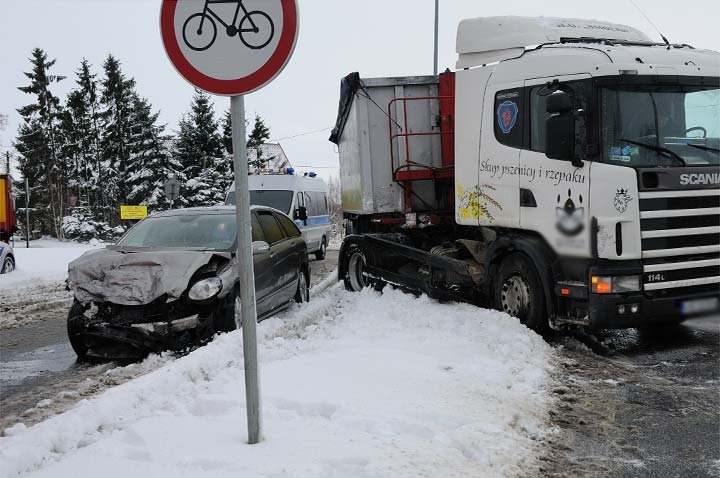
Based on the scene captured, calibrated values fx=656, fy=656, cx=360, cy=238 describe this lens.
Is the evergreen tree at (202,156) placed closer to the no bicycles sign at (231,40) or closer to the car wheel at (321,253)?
the car wheel at (321,253)

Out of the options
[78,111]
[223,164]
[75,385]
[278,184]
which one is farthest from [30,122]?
[75,385]

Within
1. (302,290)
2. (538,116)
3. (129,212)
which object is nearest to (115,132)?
(129,212)

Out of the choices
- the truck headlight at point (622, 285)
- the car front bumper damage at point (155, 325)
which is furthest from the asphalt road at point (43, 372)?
the truck headlight at point (622, 285)

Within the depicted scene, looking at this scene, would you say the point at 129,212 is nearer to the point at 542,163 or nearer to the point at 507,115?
the point at 507,115

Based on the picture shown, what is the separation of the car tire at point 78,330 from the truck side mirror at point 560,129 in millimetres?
4998

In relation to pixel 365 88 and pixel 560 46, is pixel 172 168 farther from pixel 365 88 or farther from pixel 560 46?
pixel 560 46

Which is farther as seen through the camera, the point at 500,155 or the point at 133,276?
the point at 500,155

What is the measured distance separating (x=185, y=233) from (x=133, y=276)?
150 cm

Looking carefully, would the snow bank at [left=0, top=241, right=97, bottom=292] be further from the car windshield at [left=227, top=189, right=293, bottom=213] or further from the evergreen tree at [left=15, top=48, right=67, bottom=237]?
the evergreen tree at [left=15, top=48, right=67, bottom=237]

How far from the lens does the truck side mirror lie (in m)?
5.30

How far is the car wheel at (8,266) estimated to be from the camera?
1638cm

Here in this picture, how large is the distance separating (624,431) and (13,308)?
9.73 meters

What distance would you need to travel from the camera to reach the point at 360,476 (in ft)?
11.0

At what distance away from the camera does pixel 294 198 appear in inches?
753
